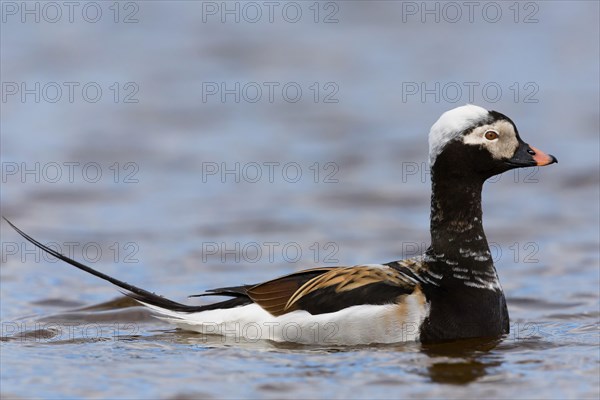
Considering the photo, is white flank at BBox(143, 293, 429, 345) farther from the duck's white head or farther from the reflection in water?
the duck's white head

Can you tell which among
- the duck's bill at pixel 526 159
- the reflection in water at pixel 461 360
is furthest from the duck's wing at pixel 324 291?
the duck's bill at pixel 526 159

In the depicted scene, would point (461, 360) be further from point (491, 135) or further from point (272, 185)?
point (272, 185)

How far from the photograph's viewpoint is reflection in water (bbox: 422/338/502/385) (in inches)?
348

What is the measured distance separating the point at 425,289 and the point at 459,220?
74 cm

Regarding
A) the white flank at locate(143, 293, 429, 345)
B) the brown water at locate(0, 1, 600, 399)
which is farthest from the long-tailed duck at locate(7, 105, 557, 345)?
the brown water at locate(0, 1, 600, 399)

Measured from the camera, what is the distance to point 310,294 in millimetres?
9719

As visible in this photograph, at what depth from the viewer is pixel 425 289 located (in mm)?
9656

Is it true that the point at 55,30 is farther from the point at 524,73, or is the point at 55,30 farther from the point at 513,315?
the point at 513,315

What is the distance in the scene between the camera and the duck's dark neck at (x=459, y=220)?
1004 centimetres

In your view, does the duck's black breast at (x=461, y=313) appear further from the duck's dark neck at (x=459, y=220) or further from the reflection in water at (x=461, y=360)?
the duck's dark neck at (x=459, y=220)

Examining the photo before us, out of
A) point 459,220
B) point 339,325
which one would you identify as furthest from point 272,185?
point 339,325

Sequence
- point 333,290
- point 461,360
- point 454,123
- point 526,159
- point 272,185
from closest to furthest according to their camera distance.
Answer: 1. point 461,360
2. point 333,290
3. point 454,123
4. point 526,159
5. point 272,185

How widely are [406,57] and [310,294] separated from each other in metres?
12.9

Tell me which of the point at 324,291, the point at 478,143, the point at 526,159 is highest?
the point at 478,143
